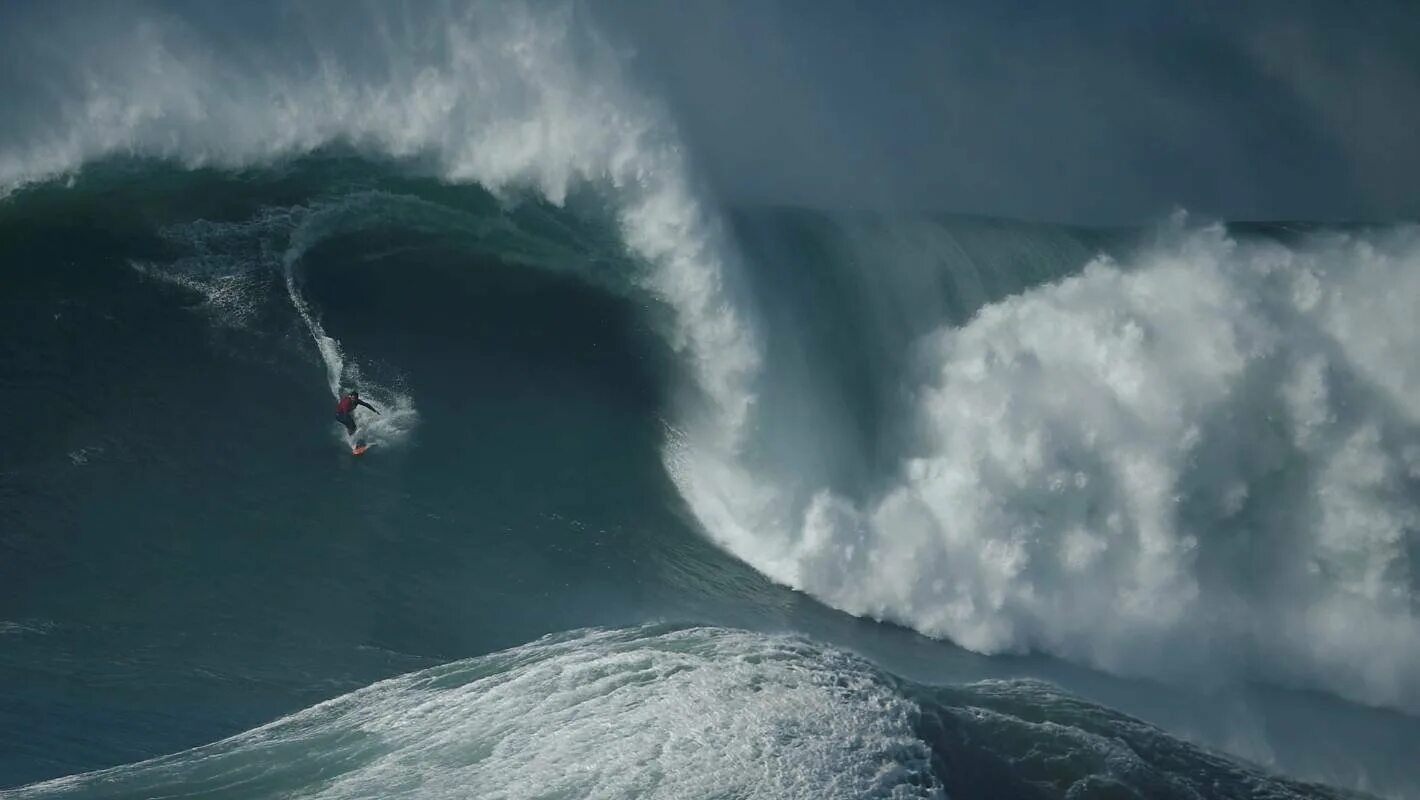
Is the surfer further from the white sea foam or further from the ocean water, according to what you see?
the white sea foam

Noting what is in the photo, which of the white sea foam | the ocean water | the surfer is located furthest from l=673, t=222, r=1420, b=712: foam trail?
the surfer

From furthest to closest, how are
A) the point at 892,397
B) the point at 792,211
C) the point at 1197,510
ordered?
the point at 792,211, the point at 892,397, the point at 1197,510

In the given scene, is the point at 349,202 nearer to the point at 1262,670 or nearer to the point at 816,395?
the point at 816,395

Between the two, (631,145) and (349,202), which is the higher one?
(631,145)

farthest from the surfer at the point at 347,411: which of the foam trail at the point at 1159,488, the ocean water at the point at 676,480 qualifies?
the foam trail at the point at 1159,488

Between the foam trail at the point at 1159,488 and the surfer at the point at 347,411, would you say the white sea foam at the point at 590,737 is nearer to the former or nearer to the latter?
the foam trail at the point at 1159,488

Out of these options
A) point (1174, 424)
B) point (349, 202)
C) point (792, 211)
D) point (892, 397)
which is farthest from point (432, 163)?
point (1174, 424)

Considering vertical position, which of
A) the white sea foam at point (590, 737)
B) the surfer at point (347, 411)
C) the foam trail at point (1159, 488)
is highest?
the foam trail at point (1159, 488)
